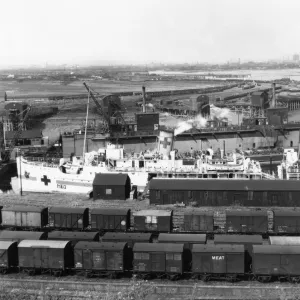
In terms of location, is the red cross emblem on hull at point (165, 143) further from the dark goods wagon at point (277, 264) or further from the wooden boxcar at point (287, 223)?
the dark goods wagon at point (277, 264)

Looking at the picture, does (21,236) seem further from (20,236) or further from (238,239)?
(238,239)

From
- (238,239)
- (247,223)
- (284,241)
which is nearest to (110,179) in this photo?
(247,223)

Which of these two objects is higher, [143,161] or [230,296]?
[143,161]

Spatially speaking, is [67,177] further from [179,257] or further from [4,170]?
[179,257]

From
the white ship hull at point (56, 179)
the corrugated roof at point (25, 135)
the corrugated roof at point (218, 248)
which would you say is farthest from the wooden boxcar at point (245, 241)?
the corrugated roof at point (25, 135)

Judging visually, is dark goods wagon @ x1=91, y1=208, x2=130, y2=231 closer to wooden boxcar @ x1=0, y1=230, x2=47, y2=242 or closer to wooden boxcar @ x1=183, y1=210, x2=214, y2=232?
wooden boxcar @ x1=183, y1=210, x2=214, y2=232

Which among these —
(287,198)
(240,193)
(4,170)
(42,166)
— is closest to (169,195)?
(240,193)

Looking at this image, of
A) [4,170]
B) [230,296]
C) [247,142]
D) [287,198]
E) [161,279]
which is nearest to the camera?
[230,296]
